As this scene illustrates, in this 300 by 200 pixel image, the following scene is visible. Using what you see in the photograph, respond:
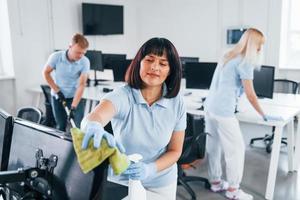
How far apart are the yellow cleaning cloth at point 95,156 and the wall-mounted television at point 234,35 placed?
5.38 meters

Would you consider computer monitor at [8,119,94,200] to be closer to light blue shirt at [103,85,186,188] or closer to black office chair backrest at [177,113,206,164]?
light blue shirt at [103,85,186,188]

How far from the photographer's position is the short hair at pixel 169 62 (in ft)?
4.33

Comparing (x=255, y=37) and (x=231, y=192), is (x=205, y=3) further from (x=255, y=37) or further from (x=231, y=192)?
(x=231, y=192)

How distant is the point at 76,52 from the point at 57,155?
105 inches

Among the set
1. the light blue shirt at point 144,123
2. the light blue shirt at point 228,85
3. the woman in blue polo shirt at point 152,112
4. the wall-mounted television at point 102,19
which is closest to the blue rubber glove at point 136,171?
the woman in blue polo shirt at point 152,112

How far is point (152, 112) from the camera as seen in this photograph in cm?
140

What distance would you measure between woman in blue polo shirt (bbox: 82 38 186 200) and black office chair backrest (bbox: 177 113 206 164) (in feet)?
3.87

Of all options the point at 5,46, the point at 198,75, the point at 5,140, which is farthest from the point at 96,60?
the point at 5,140

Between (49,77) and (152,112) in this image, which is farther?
(49,77)

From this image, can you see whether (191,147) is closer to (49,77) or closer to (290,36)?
(49,77)

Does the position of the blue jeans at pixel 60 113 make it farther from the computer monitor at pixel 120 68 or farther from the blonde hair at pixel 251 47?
the blonde hair at pixel 251 47

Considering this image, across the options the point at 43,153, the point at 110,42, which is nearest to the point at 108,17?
the point at 110,42

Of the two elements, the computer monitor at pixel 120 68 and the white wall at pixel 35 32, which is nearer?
the computer monitor at pixel 120 68

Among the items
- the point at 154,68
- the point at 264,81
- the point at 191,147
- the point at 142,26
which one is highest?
the point at 142,26
